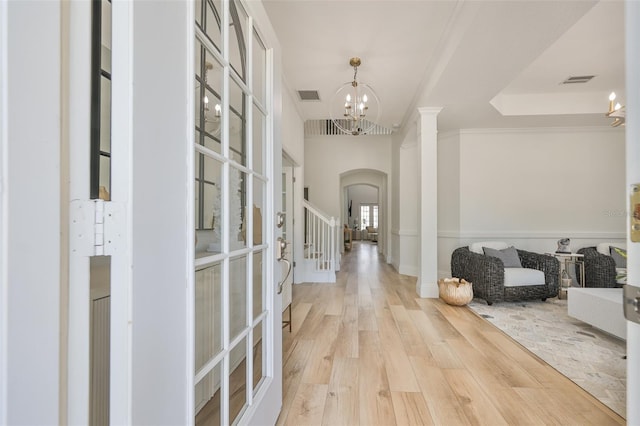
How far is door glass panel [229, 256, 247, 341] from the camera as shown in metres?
1.18

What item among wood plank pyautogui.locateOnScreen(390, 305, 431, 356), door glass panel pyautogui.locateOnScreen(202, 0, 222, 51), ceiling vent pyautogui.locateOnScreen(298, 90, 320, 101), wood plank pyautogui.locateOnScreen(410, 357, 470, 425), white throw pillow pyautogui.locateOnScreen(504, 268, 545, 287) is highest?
ceiling vent pyautogui.locateOnScreen(298, 90, 320, 101)

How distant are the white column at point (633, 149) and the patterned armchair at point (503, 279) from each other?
3398 mm

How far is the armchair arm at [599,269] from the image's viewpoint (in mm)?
4172

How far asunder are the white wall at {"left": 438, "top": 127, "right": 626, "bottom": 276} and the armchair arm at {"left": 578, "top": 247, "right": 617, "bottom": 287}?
95 cm

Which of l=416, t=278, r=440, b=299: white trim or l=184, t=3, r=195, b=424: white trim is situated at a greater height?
l=184, t=3, r=195, b=424: white trim

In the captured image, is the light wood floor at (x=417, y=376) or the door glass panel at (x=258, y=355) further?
the light wood floor at (x=417, y=376)

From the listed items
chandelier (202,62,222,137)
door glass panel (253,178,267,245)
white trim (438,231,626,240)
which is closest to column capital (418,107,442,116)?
white trim (438,231,626,240)

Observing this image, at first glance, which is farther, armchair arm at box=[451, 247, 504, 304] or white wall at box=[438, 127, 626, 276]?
white wall at box=[438, 127, 626, 276]

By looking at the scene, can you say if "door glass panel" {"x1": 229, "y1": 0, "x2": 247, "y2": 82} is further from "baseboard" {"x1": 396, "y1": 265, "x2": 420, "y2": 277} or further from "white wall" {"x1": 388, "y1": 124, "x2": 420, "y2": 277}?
"baseboard" {"x1": 396, "y1": 265, "x2": 420, "y2": 277}

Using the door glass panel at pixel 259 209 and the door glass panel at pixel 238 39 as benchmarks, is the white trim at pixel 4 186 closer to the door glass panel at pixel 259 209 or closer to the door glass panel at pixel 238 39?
the door glass panel at pixel 238 39

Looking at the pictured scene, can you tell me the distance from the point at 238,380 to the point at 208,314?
0.38m

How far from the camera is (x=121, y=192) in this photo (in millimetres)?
627

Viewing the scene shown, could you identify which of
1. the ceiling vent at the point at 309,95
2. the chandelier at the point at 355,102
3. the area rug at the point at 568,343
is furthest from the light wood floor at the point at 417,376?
the ceiling vent at the point at 309,95

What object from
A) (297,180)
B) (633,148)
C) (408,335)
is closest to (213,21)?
(633,148)
